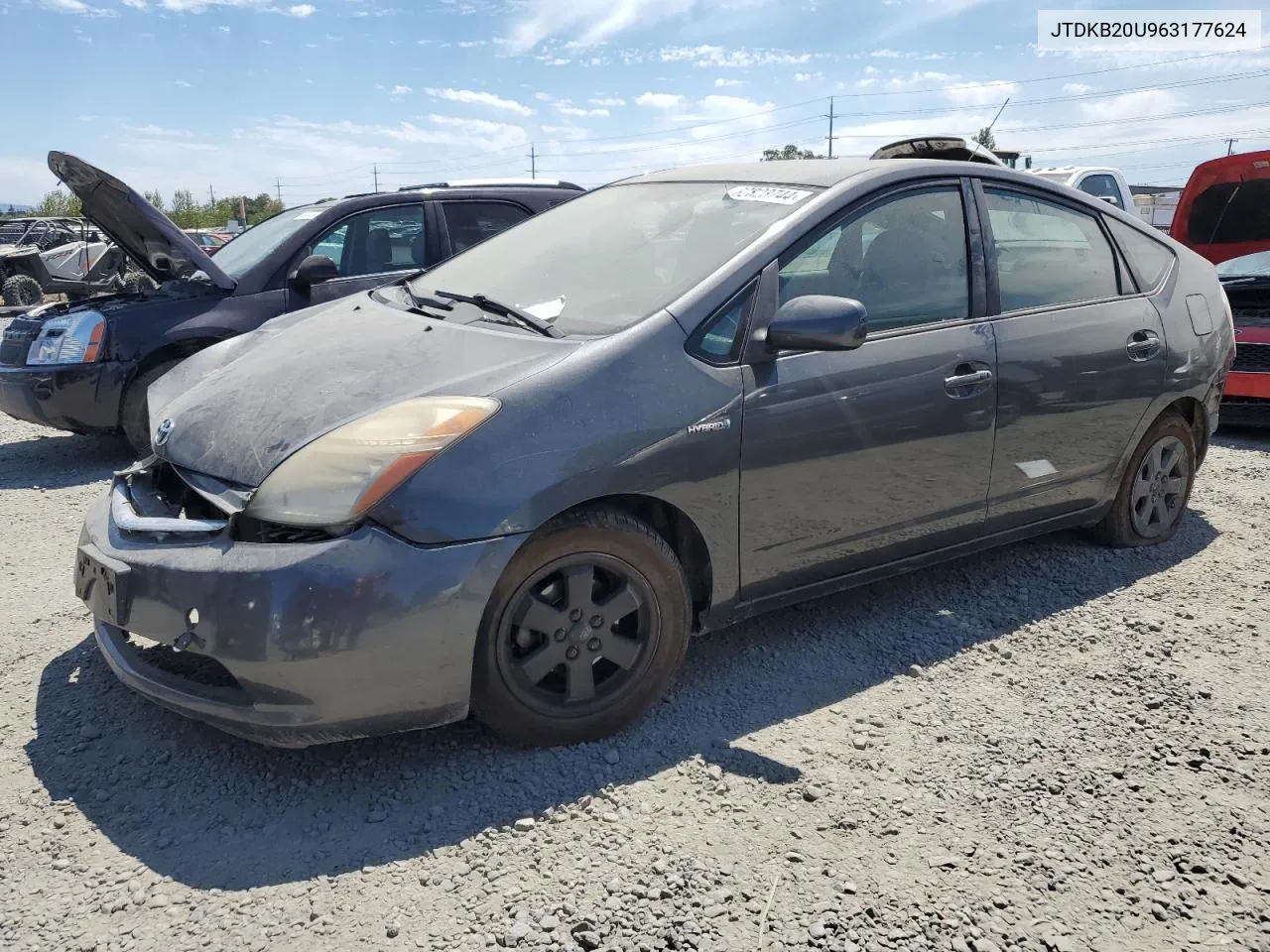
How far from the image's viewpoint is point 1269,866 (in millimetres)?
2338

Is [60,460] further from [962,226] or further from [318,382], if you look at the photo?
[962,226]

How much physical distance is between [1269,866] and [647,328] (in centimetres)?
203

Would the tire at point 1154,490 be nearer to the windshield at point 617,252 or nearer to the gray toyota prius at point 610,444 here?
the gray toyota prius at point 610,444

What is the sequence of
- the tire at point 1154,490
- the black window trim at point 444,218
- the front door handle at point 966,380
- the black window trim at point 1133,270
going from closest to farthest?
the front door handle at point 966,380
the black window trim at point 1133,270
the tire at point 1154,490
the black window trim at point 444,218

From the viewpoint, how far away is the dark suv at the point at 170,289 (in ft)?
19.3

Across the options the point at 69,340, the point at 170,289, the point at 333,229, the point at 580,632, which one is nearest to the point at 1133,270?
the point at 580,632

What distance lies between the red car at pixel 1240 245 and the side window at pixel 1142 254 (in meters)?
2.17

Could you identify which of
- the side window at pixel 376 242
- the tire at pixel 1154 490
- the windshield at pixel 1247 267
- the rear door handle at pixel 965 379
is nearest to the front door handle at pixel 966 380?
the rear door handle at pixel 965 379

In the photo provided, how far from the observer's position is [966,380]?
11.1 feet

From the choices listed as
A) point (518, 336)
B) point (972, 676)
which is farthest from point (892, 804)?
point (518, 336)

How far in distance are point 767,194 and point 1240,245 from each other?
633 centimetres

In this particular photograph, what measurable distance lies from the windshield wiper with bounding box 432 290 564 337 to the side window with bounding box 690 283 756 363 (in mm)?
410

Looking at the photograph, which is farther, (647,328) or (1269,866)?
(647,328)

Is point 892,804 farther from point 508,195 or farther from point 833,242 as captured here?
point 508,195
